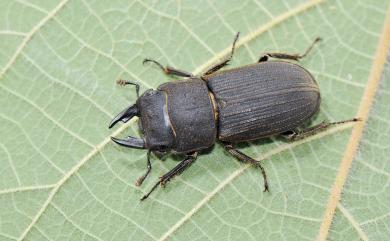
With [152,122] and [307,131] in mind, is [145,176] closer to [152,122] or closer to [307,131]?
[152,122]

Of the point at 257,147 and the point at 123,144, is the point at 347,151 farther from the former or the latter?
the point at 123,144

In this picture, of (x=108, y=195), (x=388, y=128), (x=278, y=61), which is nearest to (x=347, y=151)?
(x=388, y=128)

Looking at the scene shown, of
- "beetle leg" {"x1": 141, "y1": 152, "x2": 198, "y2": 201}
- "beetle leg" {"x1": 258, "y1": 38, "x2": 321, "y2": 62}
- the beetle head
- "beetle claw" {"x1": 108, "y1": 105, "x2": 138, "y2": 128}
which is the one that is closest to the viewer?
the beetle head

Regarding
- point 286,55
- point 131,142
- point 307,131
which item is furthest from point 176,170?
point 286,55

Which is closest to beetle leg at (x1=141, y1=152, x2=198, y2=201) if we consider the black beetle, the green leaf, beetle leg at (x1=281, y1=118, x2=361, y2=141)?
the black beetle

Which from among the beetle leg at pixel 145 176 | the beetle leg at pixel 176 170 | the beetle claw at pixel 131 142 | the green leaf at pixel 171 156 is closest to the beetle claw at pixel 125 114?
the beetle claw at pixel 131 142

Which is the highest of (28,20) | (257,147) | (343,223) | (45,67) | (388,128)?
(28,20)

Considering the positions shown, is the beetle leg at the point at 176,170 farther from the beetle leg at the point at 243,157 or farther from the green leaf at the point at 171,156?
the beetle leg at the point at 243,157

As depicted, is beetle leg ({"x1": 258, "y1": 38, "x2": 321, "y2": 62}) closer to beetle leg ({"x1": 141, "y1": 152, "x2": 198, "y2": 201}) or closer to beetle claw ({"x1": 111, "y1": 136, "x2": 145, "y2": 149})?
beetle leg ({"x1": 141, "y1": 152, "x2": 198, "y2": 201})
